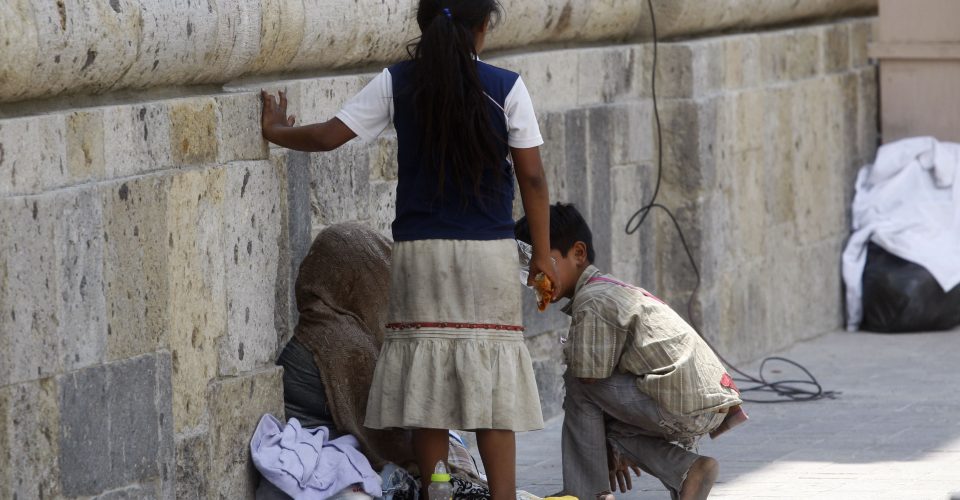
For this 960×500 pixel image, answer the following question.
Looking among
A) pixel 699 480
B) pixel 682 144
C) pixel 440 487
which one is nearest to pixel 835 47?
pixel 682 144

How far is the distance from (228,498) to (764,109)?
14.0 ft

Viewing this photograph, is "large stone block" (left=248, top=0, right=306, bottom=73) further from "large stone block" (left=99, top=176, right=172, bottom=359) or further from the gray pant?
the gray pant

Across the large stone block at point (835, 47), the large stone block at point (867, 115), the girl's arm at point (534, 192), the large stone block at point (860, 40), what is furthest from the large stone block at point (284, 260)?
the large stone block at point (867, 115)

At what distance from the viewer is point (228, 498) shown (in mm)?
4723

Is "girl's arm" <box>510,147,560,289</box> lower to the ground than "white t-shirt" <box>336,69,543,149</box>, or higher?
lower

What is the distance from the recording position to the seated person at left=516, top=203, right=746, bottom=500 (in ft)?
16.1

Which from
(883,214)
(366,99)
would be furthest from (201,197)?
(883,214)

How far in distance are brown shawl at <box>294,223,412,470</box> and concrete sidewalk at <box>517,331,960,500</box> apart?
0.71 meters

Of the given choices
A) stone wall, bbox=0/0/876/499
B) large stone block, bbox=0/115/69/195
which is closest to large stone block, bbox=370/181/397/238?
stone wall, bbox=0/0/876/499

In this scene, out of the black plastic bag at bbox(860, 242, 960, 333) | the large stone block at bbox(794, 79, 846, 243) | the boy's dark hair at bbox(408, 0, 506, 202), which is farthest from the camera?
the black plastic bag at bbox(860, 242, 960, 333)

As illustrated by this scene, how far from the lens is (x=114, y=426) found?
Answer: 4.26m

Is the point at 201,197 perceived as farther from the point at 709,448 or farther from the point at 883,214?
the point at 883,214

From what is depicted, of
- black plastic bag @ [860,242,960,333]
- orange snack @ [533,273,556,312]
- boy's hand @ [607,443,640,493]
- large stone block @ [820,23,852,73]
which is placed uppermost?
large stone block @ [820,23,852,73]

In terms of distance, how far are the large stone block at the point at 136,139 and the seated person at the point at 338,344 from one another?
0.77 meters
